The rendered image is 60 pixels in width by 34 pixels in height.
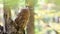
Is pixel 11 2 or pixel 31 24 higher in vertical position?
pixel 11 2

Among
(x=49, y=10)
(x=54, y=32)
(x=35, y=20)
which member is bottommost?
(x=54, y=32)

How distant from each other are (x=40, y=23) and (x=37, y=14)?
101mm

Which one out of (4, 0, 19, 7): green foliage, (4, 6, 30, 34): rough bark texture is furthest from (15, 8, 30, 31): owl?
(4, 0, 19, 7): green foliage

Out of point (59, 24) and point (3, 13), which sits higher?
point (3, 13)

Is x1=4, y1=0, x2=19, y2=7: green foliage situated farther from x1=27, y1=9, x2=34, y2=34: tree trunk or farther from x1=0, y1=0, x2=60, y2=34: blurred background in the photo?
x1=27, y1=9, x2=34, y2=34: tree trunk

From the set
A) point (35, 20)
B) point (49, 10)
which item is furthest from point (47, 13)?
point (35, 20)

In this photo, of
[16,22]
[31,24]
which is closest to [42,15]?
[31,24]

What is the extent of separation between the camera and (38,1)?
1385 mm

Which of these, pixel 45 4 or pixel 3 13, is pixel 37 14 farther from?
pixel 3 13

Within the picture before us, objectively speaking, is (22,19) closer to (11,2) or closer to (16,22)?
(16,22)

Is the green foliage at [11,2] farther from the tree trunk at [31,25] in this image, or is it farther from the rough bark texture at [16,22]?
the tree trunk at [31,25]

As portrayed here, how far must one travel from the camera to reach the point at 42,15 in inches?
54.9

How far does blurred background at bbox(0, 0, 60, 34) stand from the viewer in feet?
4.51

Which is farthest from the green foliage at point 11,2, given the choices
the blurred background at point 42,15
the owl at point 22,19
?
the owl at point 22,19
